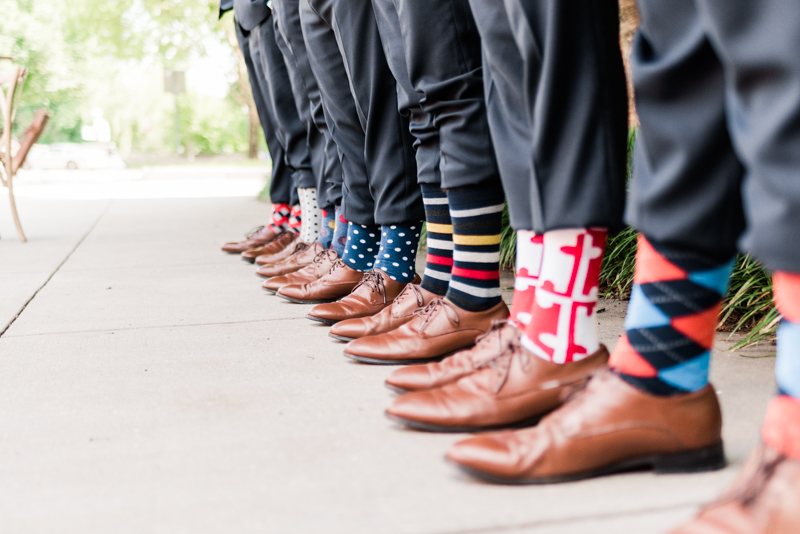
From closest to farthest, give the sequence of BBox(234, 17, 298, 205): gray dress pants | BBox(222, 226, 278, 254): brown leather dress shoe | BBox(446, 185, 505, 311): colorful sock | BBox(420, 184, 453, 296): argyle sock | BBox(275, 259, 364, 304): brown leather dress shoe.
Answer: BBox(446, 185, 505, 311): colorful sock → BBox(420, 184, 453, 296): argyle sock → BBox(275, 259, 364, 304): brown leather dress shoe → BBox(234, 17, 298, 205): gray dress pants → BBox(222, 226, 278, 254): brown leather dress shoe

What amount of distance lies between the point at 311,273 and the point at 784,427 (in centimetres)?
190

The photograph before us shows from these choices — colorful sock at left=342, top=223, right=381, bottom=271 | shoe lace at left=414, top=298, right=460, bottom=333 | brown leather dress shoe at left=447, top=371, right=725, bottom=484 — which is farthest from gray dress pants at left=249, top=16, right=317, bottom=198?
brown leather dress shoe at left=447, top=371, right=725, bottom=484

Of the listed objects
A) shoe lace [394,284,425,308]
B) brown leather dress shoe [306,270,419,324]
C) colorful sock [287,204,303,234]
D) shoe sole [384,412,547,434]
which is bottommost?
colorful sock [287,204,303,234]

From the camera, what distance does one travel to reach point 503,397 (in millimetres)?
1144

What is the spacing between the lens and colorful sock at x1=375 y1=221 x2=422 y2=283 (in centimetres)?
196

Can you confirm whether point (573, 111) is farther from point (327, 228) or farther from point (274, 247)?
point (274, 247)

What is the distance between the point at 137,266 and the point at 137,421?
2.16 metres

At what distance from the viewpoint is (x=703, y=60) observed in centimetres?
82

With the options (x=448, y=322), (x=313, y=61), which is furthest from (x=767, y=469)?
(x=313, y=61)

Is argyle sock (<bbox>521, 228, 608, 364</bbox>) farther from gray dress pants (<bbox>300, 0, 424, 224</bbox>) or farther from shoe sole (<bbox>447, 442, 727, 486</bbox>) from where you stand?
gray dress pants (<bbox>300, 0, 424, 224</bbox>)

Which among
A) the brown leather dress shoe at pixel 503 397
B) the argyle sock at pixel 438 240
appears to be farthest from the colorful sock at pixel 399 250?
the brown leather dress shoe at pixel 503 397

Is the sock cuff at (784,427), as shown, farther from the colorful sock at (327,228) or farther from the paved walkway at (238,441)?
the colorful sock at (327,228)

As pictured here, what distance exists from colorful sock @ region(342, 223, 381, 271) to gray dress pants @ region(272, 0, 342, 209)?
11.1 inches

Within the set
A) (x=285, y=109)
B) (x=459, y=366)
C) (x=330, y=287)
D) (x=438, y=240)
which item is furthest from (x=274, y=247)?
(x=459, y=366)
